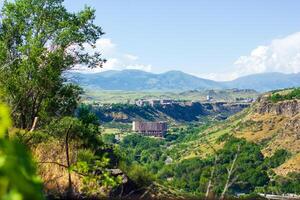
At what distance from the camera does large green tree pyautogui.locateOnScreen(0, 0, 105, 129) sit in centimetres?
2648

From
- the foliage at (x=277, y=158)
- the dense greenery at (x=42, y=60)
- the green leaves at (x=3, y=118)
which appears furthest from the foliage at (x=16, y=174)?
the foliage at (x=277, y=158)

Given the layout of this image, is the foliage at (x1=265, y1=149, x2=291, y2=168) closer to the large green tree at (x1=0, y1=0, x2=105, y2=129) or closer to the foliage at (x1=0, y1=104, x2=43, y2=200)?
the large green tree at (x1=0, y1=0, x2=105, y2=129)

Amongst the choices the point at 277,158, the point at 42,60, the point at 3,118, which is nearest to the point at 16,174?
the point at 3,118

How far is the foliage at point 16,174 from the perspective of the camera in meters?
1.28

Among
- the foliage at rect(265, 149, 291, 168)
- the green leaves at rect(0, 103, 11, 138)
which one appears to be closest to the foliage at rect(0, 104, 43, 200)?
the green leaves at rect(0, 103, 11, 138)

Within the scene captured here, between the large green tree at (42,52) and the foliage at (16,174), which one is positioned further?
the large green tree at (42,52)

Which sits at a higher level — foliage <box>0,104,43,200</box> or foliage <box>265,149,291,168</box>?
foliage <box>0,104,43,200</box>

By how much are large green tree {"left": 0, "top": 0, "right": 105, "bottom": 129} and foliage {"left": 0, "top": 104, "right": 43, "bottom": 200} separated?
25.1 metres

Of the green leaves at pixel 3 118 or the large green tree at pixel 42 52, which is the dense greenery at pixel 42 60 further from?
the green leaves at pixel 3 118

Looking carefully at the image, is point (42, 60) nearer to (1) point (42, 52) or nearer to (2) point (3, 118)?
(1) point (42, 52)

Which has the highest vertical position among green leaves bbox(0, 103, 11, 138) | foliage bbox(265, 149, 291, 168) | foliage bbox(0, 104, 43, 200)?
green leaves bbox(0, 103, 11, 138)

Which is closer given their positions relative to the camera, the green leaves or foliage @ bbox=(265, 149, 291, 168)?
the green leaves

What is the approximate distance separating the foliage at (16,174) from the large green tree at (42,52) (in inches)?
988

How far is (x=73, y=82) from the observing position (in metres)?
31.7
